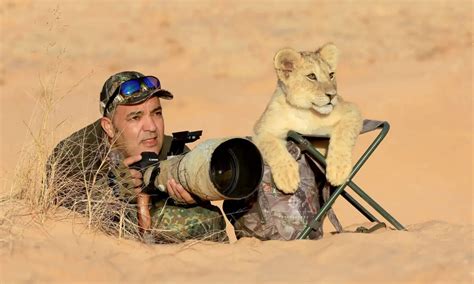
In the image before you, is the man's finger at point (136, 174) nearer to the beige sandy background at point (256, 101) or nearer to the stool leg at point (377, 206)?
the beige sandy background at point (256, 101)

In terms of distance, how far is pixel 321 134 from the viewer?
18.0 feet

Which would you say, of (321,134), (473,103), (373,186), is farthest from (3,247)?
(473,103)

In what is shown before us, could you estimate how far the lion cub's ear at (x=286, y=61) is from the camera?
229 inches

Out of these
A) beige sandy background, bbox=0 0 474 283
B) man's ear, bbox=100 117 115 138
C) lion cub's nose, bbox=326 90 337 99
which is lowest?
beige sandy background, bbox=0 0 474 283

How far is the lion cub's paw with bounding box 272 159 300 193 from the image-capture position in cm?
510

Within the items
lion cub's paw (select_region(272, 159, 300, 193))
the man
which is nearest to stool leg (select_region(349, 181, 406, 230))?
lion cub's paw (select_region(272, 159, 300, 193))

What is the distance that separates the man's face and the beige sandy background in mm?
366

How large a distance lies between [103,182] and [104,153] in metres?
0.36

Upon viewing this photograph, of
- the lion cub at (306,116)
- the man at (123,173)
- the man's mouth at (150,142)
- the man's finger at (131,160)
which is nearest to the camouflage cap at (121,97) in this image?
the man at (123,173)

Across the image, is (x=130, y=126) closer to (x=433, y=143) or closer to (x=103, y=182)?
(x=103, y=182)

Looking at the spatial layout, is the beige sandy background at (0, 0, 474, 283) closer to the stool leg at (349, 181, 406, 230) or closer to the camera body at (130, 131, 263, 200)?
the stool leg at (349, 181, 406, 230)

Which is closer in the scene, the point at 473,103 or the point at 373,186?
the point at 373,186

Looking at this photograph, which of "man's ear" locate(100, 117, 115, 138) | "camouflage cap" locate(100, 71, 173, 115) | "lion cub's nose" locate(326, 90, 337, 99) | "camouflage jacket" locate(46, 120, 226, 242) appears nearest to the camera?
"camouflage jacket" locate(46, 120, 226, 242)

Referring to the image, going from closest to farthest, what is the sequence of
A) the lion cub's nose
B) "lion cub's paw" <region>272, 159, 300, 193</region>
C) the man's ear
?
"lion cub's paw" <region>272, 159, 300, 193</region> < the lion cub's nose < the man's ear
